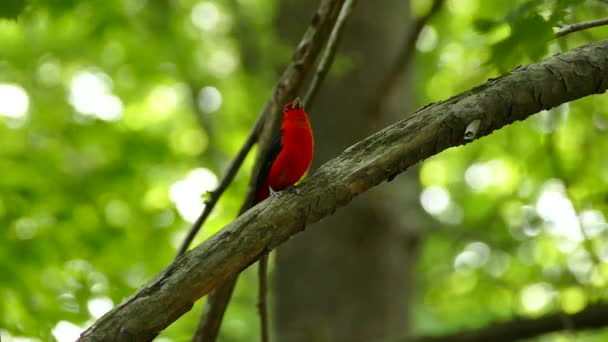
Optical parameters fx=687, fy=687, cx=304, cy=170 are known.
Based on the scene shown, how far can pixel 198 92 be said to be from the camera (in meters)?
8.70

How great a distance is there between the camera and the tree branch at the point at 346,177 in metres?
2.32

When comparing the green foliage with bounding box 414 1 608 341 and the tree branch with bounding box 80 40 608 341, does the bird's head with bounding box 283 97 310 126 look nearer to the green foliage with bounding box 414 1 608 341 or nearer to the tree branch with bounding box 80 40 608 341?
the green foliage with bounding box 414 1 608 341

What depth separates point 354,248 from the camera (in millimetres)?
5648

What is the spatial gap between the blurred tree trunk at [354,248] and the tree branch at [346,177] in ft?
10.0

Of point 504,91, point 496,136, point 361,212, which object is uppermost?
point 496,136

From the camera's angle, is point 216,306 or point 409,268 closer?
point 216,306

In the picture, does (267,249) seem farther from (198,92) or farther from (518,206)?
(198,92)

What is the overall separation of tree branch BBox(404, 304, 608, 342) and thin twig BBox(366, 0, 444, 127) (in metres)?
1.84

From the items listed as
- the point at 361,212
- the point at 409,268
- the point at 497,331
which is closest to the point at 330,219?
the point at 361,212

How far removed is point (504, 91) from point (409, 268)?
3516 millimetres

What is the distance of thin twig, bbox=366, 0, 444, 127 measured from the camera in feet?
14.6

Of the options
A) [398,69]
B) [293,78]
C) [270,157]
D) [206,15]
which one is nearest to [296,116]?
[270,157]

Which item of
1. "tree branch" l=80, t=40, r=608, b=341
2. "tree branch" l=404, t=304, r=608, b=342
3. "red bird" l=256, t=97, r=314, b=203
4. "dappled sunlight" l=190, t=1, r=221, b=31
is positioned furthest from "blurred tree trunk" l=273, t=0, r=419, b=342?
"dappled sunlight" l=190, t=1, r=221, b=31

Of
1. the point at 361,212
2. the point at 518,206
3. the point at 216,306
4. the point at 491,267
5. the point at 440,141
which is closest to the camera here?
the point at 440,141
